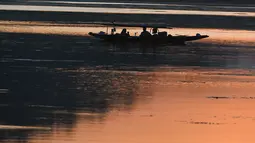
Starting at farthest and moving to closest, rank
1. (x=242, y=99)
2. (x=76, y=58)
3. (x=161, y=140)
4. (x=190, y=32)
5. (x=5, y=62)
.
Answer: (x=190, y=32) < (x=76, y=58) < (x=5, y=62) < (x=242, y=99) < (x=161, y=140)

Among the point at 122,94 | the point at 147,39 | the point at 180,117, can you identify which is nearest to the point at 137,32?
the point at 147,39

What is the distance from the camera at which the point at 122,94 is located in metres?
31.0

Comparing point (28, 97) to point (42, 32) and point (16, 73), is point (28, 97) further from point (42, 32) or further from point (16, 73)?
point (42, 32)

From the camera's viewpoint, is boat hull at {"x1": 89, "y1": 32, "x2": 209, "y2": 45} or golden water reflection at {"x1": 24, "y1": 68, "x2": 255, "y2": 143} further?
boat hull at {"x1": 89, "y1": 32, "x2": 209, "y2": 45}

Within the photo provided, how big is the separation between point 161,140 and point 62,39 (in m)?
37.9

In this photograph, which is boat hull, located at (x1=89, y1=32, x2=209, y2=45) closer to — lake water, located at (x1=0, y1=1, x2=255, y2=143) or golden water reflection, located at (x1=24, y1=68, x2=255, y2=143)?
lake water, located at (x1=0, y1=1, x2=255, y2=143)

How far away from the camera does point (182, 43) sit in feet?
196

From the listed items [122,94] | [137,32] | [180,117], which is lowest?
[137,32]

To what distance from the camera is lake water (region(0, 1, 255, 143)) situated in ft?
76.1

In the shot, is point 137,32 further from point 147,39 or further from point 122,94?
point 122,94

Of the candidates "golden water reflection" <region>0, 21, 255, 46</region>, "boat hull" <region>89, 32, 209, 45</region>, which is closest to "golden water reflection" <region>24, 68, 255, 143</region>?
"boat hull" <region>89, 32, 209, 45</region>

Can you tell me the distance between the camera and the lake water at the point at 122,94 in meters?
23.2

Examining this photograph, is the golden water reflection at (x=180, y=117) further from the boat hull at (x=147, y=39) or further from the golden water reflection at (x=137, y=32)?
the golden water reflection at (x=137, y=32)

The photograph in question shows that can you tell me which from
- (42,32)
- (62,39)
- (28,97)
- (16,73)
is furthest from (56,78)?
(42,32)
